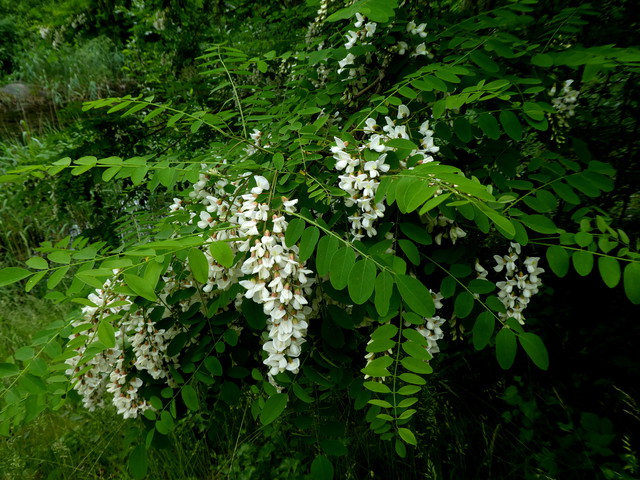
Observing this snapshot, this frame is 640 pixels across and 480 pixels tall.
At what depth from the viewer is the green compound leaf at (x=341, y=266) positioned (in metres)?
0.89

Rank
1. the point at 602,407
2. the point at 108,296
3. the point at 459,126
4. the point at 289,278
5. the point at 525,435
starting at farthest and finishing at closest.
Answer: the point at 602,407 < the point at 525,435 < the point at 459,126 < the point at 108,296 < the point at 289,278

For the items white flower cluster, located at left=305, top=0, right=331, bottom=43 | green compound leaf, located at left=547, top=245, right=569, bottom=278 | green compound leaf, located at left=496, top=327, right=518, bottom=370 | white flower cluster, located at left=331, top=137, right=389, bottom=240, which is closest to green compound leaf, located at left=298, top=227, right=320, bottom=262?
white flower cluster, located at left=331, top=137, right=389, bottom=240

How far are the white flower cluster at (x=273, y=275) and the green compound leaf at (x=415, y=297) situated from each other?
21 cm

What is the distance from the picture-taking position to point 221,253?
2.87ft

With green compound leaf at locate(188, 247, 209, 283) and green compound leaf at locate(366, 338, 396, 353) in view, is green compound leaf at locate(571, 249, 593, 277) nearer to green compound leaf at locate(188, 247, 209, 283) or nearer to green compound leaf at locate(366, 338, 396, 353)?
green compound leaf at locate(366, 338, 396, 353)

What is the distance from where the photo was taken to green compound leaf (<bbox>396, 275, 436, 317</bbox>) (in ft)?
2.93

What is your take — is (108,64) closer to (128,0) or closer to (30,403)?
(128,0)

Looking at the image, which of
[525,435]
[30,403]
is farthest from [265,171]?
[525,435]

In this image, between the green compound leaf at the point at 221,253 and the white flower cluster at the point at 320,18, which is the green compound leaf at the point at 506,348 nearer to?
the green compound leaf at the point at 221,253

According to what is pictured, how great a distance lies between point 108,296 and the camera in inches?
44.8

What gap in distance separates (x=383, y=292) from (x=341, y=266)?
11cm

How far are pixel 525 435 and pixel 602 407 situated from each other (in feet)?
1.62

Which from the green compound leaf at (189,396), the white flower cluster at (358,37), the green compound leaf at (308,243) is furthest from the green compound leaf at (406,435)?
the white flower cluster at (358,37)

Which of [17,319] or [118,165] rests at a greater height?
[118,165]
